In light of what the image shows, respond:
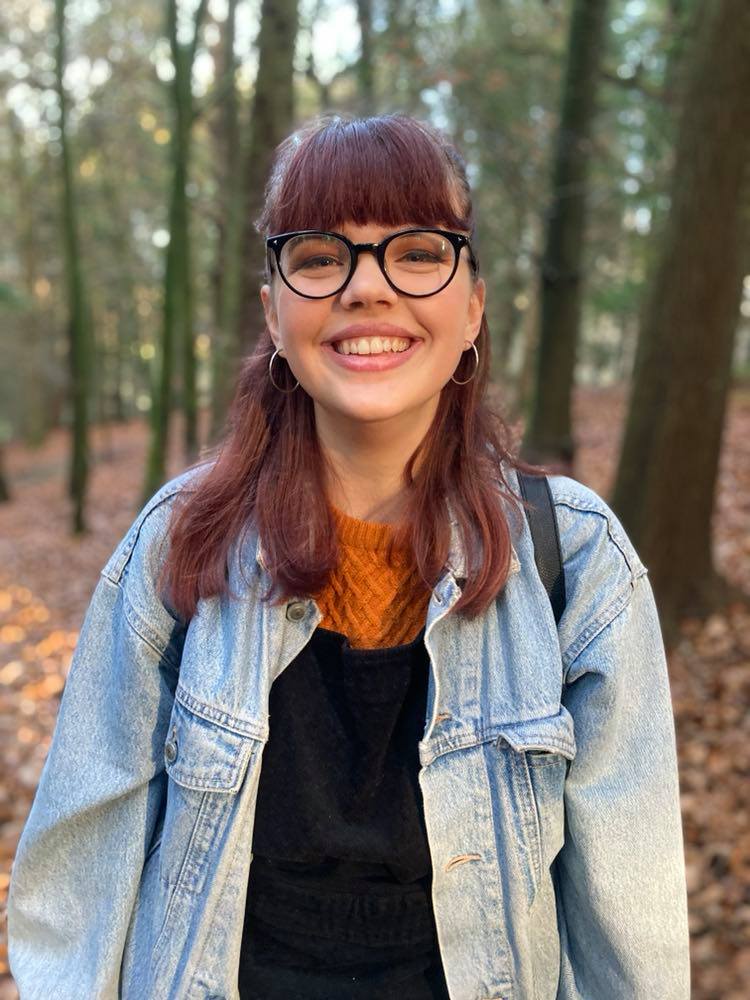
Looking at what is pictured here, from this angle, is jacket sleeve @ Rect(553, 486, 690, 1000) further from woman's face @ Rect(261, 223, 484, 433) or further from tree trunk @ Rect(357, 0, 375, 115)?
tree trunk @ Rect(357, 0, 375, 115)

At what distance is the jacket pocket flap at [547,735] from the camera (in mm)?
1482

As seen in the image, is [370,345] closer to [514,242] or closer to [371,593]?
[371,593]

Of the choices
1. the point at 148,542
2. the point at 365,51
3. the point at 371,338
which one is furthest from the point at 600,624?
the point at 365,51

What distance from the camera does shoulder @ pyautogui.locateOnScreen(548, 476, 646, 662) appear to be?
153 cm

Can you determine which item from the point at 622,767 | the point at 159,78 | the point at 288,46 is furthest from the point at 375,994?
the point at 159,78

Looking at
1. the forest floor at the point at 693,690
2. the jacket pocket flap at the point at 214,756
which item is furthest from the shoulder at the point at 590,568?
the forest floor at the point at 693,690

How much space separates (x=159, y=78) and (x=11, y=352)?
17.5 metres

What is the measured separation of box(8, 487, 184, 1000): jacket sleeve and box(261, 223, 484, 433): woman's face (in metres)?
0.49

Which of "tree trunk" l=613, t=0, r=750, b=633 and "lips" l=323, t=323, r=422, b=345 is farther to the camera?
"tree trunk" l=613, t=0, r=750, b=633

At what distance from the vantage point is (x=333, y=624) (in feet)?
5.48

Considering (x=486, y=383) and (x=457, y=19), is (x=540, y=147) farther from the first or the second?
(x=486, y=383)

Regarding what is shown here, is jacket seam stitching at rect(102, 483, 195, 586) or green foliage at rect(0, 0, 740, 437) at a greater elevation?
green foliage at rect(0, 0, 740, 437)

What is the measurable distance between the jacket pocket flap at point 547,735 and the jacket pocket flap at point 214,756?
481 mm

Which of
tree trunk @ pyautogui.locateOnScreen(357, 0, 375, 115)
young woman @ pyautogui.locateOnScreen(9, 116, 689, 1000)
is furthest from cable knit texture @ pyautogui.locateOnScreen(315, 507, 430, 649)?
tree trunk @ pyautogui.locateOnScreen(357, 0, 375, 115)
